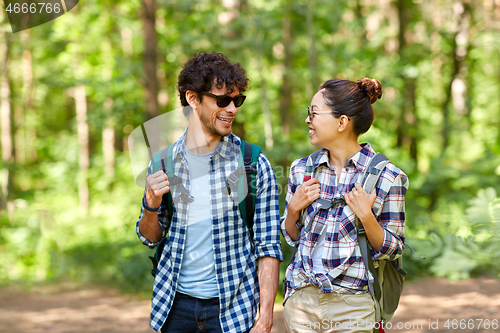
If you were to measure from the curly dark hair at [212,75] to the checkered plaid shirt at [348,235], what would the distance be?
73cm

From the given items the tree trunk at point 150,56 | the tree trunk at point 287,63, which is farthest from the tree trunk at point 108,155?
the tree trunk at point 150,56

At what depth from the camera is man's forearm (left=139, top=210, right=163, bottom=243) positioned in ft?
7.23

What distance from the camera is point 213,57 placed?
2273mm

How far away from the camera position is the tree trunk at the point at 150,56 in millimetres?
7656

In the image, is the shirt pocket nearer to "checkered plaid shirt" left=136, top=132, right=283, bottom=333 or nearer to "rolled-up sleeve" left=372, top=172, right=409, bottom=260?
"rolled-up sleeve" left=372, top=172, right=409, bottom=260

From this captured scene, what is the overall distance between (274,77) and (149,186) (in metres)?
10.7

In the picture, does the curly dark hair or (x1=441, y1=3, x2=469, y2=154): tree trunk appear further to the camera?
(x1=441, y1=3, x2=469, y2=154): tree trunk

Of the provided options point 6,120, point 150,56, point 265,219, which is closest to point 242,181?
point 265,219

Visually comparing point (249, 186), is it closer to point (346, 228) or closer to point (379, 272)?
point (346, 228)

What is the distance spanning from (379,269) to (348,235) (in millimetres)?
240

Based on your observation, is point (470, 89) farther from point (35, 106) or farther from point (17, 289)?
point (35, 106)

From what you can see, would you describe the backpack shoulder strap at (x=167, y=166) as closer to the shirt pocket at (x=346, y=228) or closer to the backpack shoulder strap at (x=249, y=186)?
the backpack shoulder strap at (x=249, y=186)

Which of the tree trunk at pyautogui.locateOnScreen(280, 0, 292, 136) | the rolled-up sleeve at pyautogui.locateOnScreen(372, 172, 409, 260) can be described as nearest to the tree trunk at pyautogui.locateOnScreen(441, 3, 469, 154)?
the tree trunk at pyautogui.locateOnScreen(280, 0, 292, 136)

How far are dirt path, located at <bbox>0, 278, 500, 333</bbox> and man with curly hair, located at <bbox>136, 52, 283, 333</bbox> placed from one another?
3537 millimetres
